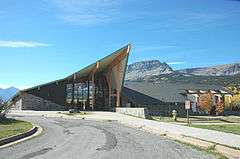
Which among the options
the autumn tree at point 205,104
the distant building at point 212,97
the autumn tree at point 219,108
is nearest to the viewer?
the autumn tree at point 205,104

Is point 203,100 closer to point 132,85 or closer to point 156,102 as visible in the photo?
point 156,102

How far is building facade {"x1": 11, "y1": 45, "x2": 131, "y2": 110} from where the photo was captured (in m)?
59.5

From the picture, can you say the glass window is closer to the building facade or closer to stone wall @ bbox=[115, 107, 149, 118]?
the building facade

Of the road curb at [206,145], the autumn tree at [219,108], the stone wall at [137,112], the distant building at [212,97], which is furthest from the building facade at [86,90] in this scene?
the road curb at [206,145]

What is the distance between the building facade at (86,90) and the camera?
59469 millimetres

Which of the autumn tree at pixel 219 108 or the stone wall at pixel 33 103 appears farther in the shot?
the stone wall at pixel 33 103

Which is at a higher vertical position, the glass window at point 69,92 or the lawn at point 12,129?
the glass window at point 69,92

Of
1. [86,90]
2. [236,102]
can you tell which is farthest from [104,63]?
[236,102]

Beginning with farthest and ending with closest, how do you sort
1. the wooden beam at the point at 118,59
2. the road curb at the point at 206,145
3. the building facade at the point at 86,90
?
the building facade at the point at 86,90 → the wooden beam at the point at 118,59 → the road curb at the point at 206,145

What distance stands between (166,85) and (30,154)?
185 ft

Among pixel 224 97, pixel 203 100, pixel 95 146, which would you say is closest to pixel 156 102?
pixel 203 100

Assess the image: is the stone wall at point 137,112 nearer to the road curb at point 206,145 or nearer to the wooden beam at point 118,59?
the wooden beam at point 118,59

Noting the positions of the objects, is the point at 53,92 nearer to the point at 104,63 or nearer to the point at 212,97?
the point at 104,63

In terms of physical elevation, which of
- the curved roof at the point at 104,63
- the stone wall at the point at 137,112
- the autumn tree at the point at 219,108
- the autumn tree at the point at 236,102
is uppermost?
the curved roof at the point at 104,63
